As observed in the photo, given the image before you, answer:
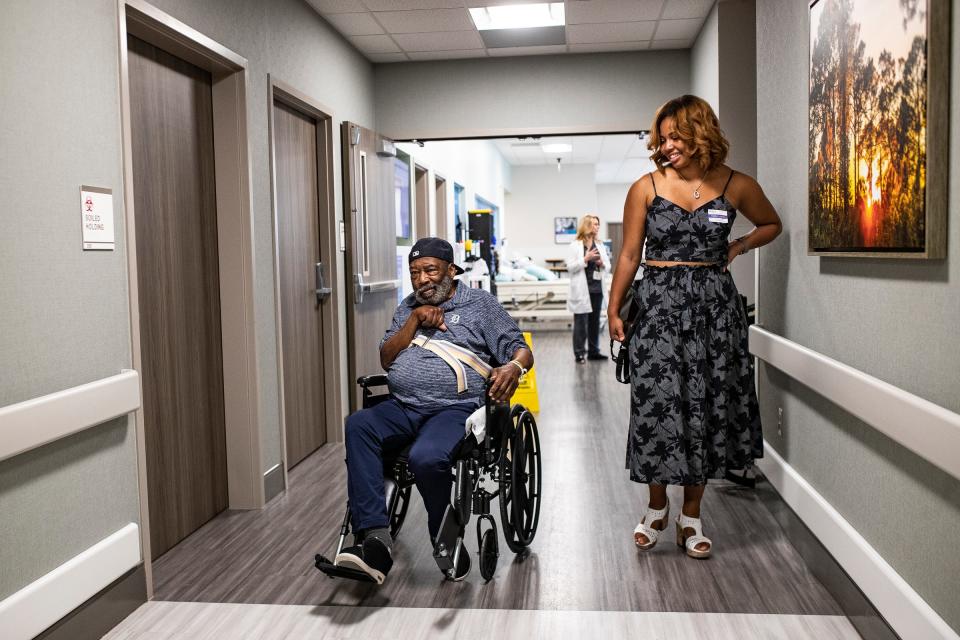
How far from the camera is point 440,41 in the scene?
5.39 meters

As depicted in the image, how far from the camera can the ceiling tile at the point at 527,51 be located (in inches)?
221

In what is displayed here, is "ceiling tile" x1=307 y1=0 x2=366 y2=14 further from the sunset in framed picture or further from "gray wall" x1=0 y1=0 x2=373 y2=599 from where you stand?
the sunset in framed picture

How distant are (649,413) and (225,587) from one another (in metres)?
1.51

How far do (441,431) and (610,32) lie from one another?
11.5 ft

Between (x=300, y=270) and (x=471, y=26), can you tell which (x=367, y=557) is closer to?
(x=300, y=270)

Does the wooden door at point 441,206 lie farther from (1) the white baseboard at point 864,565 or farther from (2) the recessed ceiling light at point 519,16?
(1) the white baseboard at point 864,565

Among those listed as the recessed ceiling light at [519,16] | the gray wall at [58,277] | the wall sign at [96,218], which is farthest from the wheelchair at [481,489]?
the recessed ceiling light at [519,16]

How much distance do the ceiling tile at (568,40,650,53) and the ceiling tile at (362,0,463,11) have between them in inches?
48.4

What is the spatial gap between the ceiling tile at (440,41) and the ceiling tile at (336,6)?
2.01 ft

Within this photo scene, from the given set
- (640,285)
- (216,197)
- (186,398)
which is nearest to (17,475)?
(186,398)

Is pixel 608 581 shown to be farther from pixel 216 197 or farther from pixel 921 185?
pixel 216 197

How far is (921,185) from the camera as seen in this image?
1.83m

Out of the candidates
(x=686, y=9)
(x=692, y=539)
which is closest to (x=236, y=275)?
(x=692, y=539)

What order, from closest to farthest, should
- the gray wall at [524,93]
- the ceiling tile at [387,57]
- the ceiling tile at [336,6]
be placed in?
the ceiling tile at [336,6] < the ceiling tile at [387,57] < the gray wall at [524,93]
